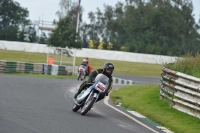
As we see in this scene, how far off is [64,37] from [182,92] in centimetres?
3391

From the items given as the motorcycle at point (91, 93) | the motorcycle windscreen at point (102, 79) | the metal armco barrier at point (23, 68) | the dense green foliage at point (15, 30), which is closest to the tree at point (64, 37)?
the metal armco barrier at point (23, 68)

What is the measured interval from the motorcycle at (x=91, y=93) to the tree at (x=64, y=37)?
3359 cm

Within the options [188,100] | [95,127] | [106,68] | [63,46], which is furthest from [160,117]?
[63,46]

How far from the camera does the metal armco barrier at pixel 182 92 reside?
1404cm

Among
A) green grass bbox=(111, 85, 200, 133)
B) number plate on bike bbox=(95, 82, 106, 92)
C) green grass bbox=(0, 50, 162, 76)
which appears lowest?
green grass bbox=(0, 50, 162, 76)

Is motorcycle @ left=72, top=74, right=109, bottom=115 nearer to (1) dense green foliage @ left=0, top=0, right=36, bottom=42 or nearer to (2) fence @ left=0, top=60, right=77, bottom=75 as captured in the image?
(2) fence @ left=0, top=60, right=77, bottom=75

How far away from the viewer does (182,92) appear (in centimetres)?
1506

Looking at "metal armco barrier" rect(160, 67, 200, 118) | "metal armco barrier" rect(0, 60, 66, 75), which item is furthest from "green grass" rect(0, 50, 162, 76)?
"metal armco barrier" rect(160, 67, 200, 118)

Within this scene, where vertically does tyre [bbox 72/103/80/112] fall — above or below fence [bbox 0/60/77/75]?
above

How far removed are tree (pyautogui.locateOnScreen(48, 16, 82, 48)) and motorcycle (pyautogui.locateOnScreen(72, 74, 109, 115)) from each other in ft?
110

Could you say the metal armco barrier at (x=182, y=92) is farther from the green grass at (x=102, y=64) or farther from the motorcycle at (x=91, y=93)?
the green grass at (x=102, y=64)

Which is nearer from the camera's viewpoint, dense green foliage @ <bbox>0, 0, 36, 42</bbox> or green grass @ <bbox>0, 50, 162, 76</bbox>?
green grass @ <bbox>0, 50, 162, 76</bbox>

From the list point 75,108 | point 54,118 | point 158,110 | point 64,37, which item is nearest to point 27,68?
point 64,37

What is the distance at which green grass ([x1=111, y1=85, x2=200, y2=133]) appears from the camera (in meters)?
12.9
